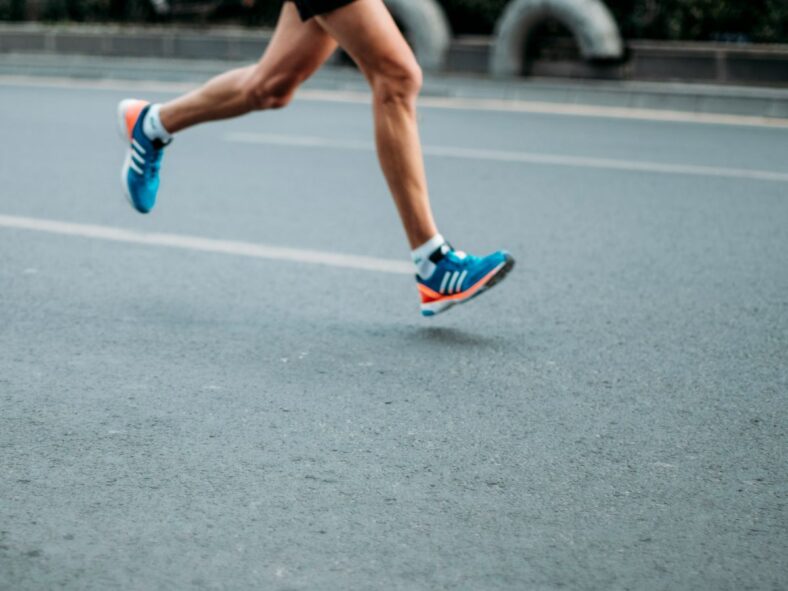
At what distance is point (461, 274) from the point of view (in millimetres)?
4039

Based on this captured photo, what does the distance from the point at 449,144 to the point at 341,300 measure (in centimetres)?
484

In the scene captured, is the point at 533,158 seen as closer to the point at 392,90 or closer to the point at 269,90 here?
the point at 269,90

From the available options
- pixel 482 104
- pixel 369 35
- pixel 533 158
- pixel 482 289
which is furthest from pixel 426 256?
pixel 482 104

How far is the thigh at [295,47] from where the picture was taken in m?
4.23

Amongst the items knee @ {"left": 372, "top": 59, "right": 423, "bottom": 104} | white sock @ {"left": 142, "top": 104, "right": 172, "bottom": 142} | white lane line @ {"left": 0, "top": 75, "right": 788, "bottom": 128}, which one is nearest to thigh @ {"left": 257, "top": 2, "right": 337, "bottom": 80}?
knee @ {"left": 372, "top": 59, "right": 423, "bottom": 104}

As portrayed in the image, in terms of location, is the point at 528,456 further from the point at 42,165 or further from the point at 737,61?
the point at 737,61

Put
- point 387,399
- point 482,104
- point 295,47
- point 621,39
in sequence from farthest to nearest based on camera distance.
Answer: point 621,39
point 482,104
point 295,47
point 387,399

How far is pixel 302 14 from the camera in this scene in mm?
4059

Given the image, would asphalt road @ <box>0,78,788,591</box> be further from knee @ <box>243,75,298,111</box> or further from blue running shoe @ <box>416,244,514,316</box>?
knee @ <box>243,75,298,111</box>

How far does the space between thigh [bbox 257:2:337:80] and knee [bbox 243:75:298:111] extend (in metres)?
0.02

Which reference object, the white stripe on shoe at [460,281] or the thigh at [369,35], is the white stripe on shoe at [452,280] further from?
the thigh at [369,35]

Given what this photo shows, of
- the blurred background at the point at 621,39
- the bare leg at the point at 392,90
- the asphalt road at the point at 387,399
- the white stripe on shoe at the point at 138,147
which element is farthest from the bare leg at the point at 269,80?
the blurred background at the point at 621,39

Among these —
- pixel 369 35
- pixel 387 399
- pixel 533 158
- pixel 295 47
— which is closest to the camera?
pixel 387 399

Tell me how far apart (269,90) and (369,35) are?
1.88ft
